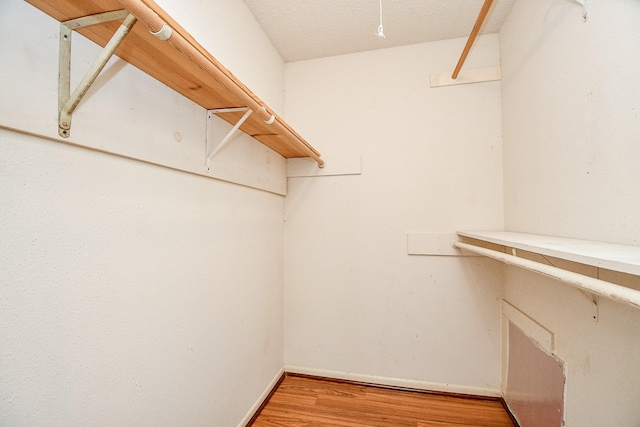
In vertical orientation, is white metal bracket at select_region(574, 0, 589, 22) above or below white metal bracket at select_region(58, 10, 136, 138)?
above

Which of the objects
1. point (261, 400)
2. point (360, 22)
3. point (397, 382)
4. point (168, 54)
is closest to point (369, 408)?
point (397, 382)

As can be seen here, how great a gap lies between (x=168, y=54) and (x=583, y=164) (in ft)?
4.84

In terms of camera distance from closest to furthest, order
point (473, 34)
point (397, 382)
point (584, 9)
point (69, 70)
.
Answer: point (69, 70)
point (584, 9)
point (473, 34)
point (397, 382)

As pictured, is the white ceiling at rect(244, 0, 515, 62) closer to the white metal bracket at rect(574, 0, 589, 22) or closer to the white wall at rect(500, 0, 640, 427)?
the white wall at rect(500, 0, 640, 427)

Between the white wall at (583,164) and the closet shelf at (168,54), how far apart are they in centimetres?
119

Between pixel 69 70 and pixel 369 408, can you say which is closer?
pixel 69 70

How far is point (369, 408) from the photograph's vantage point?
1.62 m

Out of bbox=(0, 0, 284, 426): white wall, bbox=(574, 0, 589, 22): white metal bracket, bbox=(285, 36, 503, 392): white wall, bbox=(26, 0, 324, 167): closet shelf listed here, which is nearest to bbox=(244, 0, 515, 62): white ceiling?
bbox=(285, 36, 503, 392): white wall

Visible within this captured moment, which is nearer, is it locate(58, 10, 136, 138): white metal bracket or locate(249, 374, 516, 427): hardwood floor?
locate(58, 10, 136, 138): white metal bracket

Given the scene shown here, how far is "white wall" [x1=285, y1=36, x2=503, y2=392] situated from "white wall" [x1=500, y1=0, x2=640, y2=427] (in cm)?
30

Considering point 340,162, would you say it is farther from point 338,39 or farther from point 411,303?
point 411,303

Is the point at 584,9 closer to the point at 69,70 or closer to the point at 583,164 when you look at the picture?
the point at 583,164

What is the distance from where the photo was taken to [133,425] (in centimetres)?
82

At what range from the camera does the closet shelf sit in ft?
1.87
